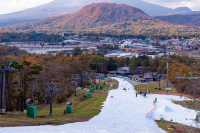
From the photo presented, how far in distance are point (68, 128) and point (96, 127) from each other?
273cm

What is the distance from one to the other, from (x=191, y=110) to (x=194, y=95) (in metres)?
27.5

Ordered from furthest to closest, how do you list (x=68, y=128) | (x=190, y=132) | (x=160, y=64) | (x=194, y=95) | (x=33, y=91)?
(x=160, y=64)
(x=194, y=95)
(x=33, y=91)
(x=190, y=132)
(x=68, y=128)

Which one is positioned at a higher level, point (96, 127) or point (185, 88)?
point (96, 127)

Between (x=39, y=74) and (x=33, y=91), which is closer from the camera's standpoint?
(x=33, y=91)

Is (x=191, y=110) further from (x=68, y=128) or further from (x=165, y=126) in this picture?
(x=68, y=128)

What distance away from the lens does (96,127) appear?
32.9 meters

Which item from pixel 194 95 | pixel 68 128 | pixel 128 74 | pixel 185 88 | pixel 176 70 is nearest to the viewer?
pixel 68 128

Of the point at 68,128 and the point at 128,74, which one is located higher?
the point at 68,128

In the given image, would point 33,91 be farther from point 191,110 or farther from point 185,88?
point 185,88

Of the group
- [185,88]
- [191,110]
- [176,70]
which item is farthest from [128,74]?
[191,110]

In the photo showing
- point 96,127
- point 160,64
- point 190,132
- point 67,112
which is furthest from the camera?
point 160,64

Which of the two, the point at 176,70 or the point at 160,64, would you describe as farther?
the point at 160,64

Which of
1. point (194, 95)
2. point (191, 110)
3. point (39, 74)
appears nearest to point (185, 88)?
point (194, 95)

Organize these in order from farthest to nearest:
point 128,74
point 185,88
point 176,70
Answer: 1. point 128,74
2. point 176,70
3. point 185,88
